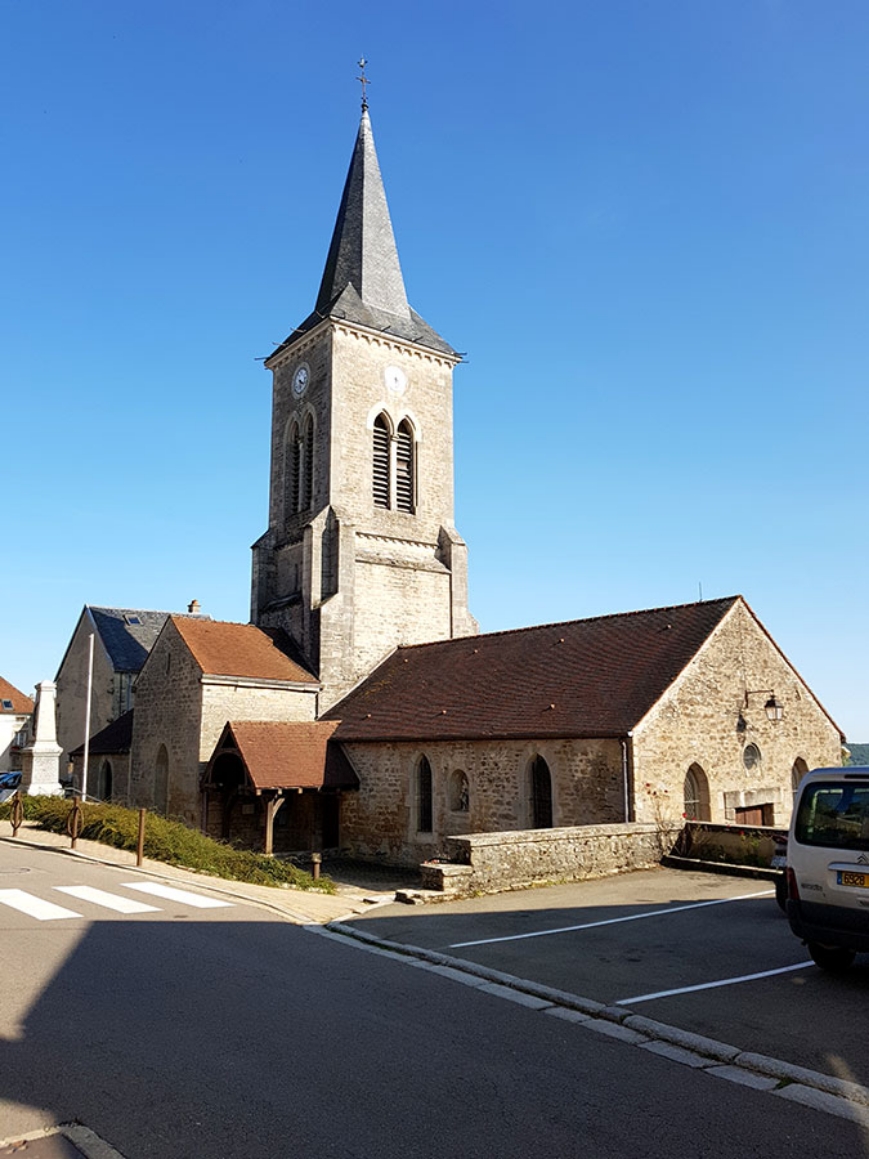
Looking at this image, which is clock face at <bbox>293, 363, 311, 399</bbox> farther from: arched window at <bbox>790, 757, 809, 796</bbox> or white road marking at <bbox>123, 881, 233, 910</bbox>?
white road marking at <bbox>123, 881, 233, 910</bbox>

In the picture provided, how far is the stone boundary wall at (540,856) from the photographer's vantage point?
11930 mm

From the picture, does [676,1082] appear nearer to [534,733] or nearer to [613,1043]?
[613,1043]

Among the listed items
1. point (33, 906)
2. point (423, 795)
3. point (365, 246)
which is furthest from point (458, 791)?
point (365, 246)

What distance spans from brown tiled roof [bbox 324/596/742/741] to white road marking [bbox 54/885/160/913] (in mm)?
8978

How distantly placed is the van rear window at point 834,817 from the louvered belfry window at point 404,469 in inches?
869

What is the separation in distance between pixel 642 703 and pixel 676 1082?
1201 centimetres

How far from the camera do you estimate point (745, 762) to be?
18500mm

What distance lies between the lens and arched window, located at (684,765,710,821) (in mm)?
17453

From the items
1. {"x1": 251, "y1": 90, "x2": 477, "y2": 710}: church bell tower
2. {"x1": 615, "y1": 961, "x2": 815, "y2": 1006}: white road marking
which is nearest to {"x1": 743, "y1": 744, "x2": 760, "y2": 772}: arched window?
{"x1": 615, "y1": 961, "x2": 815, "y2": 1006}: white road marking

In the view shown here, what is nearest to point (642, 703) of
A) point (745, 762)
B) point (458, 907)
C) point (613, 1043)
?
point (745, 762)

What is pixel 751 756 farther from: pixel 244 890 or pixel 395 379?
pixel 395 379

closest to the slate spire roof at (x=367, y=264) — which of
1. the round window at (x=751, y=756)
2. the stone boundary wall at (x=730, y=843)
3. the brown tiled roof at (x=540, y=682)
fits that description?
the brown tiled roof at (x=540, y=682)

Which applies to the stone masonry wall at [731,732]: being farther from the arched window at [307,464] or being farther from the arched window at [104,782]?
the arched window at [104,782]

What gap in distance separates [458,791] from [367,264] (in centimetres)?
1949
